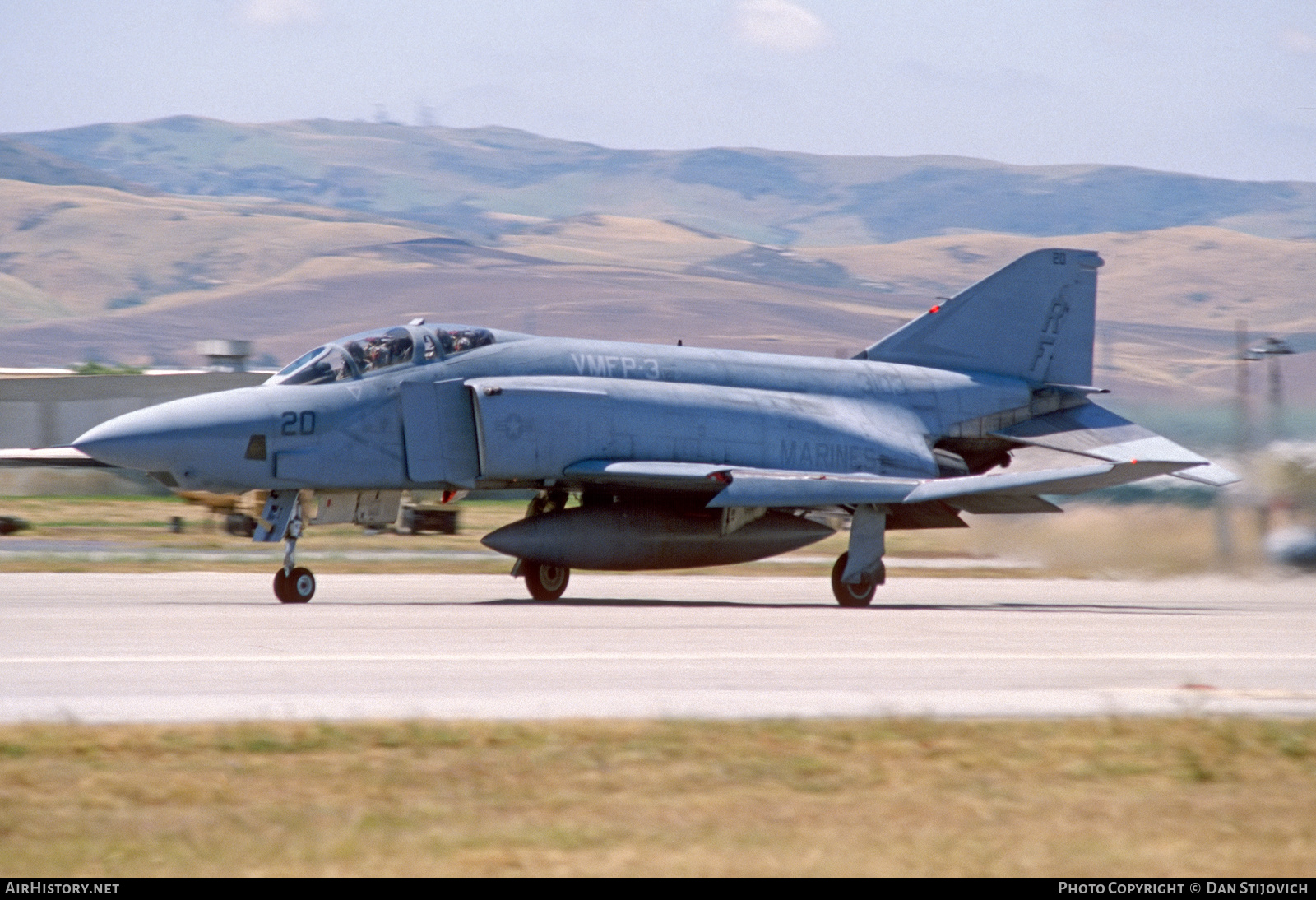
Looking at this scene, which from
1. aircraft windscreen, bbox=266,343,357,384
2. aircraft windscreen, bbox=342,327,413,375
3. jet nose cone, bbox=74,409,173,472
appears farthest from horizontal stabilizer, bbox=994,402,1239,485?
jet nose cone, bbox=74,409,173,472

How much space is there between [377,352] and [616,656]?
6327 millimetres

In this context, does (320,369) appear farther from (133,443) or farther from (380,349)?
(133,443)

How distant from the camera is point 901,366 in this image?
2195cm

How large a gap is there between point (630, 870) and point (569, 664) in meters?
5.79

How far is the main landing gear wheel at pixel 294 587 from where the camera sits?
669 inches

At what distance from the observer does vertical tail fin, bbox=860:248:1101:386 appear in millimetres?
22500

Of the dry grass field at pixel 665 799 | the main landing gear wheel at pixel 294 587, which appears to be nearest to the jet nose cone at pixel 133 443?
the main landing gear wheel at pixel 294 587

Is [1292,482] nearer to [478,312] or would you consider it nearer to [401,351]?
[401,351]

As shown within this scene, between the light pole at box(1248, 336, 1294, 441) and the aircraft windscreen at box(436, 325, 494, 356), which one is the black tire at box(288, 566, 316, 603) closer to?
the aircraft windscreen at box(436, 325, 494, 356)

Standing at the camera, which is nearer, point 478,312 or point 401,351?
point 401,351

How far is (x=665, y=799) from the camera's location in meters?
7.56

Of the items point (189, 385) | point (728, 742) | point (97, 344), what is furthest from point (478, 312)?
point (728, 742)

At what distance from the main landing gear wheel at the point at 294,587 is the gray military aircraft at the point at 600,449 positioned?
0.02m

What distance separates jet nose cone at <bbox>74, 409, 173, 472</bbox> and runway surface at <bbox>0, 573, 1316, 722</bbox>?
1.54m
